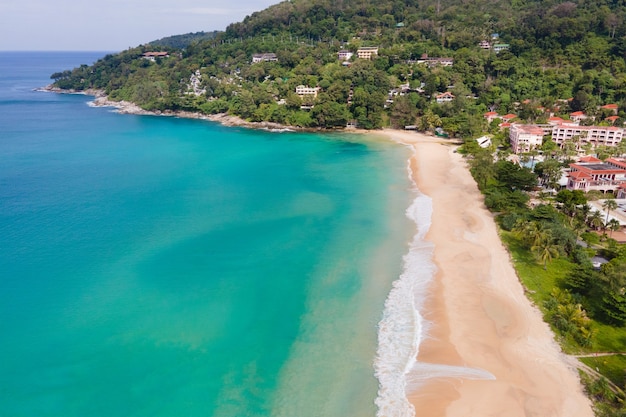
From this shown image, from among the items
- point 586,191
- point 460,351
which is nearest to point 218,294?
point 460,351

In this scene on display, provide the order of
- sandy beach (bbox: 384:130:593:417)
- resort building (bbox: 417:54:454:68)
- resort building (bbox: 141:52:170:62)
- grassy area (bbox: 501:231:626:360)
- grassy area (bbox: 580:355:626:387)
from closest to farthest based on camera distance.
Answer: sandy beach (bbox: 384:130:593:417) → grassy area (bbox: 580:355:626:387) → grassy area (bbox: 501:231:626:360) → resort building (bbox: 417:54:454:68) → resort building (bbox: 141:52:170:62)

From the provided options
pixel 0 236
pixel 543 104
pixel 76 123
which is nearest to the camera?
pixel 0 236

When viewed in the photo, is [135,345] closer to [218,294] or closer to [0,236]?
[218,294]

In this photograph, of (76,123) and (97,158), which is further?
(76,123)

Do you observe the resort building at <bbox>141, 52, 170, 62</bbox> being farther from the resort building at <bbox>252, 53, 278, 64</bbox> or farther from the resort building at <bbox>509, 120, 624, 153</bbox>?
the resort building at <bbox>509, 120, 624, 153</bbox>

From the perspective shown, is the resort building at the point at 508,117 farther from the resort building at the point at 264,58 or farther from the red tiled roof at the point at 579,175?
the resort building at the point at 264,58

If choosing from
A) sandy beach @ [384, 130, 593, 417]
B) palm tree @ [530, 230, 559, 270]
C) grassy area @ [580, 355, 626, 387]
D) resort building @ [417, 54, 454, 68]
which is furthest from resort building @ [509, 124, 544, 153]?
grassy area @ [580, 355, 626, 387]
